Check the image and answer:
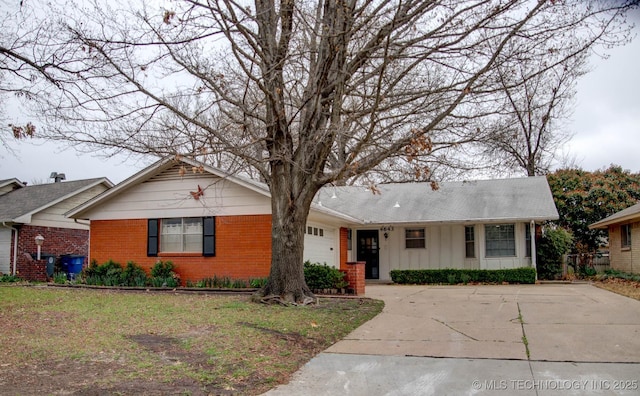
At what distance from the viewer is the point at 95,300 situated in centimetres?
1213

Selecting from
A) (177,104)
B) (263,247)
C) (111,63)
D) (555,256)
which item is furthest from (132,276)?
(555,256)

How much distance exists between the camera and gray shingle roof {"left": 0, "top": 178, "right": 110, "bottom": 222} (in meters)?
22.0

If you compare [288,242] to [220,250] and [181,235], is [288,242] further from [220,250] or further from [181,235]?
[181,235]

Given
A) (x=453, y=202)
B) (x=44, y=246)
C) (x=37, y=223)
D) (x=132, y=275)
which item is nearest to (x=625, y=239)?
→ (x=453, y=202)

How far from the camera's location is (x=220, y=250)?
16.6 m

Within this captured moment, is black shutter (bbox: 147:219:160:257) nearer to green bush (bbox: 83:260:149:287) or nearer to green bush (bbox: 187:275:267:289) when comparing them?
green bush (bbox: 83:260:149:287)

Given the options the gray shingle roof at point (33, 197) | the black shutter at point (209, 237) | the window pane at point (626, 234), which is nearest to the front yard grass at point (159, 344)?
the black shutter at point (209, 237)

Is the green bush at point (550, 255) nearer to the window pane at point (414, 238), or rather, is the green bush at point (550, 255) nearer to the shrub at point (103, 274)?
the window pane at point (414, 238)

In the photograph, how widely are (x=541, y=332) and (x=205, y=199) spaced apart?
434 inches

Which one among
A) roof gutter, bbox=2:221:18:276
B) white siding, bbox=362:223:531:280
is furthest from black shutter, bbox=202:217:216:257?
roof gutter, bbox=2:221:18:276

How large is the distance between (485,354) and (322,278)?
768cm

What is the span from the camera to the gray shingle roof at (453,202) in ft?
68.2

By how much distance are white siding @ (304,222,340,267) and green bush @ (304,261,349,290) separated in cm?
284

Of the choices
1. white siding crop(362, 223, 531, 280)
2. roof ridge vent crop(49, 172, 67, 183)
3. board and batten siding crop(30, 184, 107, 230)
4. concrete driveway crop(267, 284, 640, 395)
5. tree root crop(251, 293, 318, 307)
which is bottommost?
concrete driveway crop(267, 284, 640, 395)
